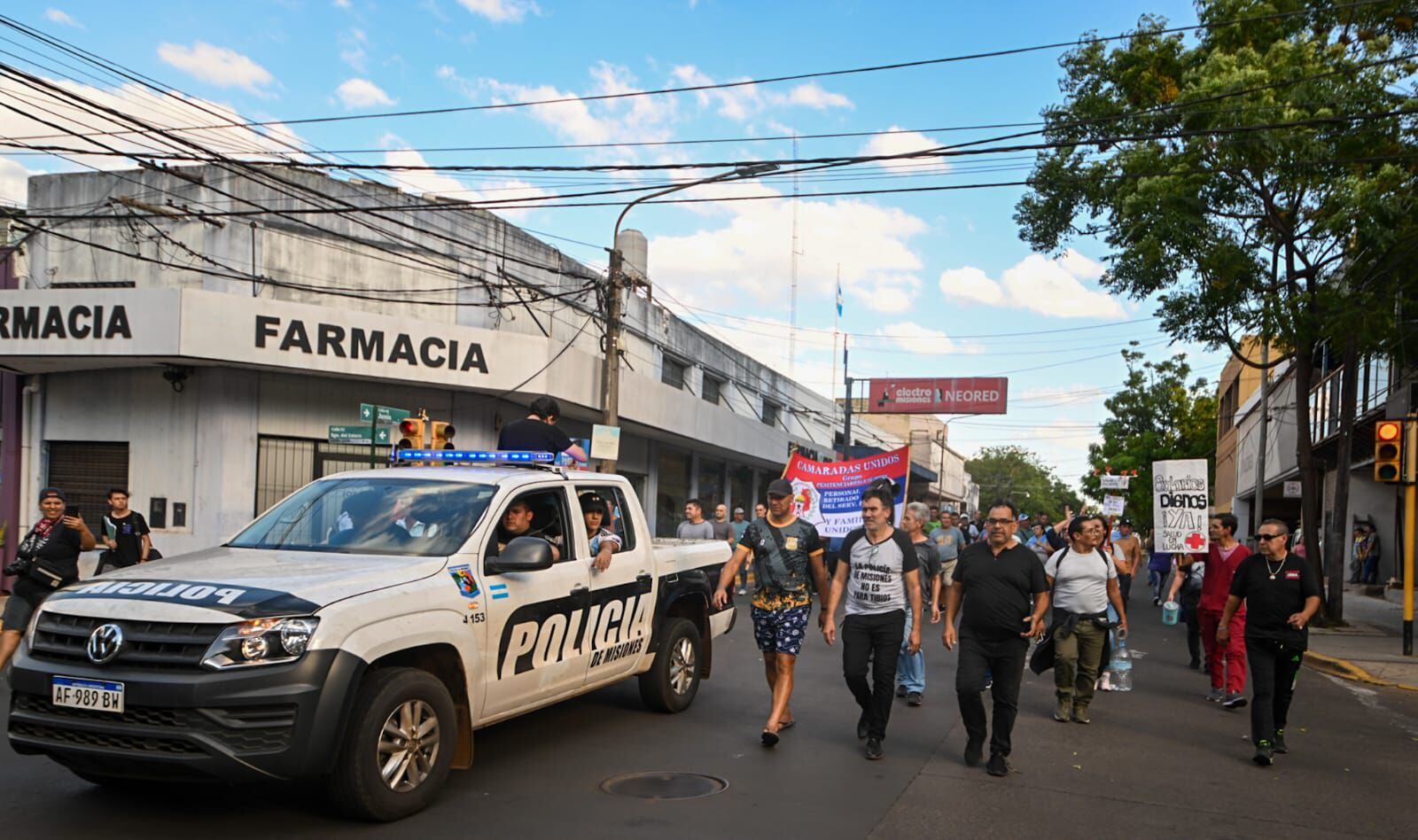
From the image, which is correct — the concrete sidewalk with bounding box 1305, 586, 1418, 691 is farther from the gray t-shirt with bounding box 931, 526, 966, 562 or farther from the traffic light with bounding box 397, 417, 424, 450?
the traffic light with bounding box 397, 417, 424, 450

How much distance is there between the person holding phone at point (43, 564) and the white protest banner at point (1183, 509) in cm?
1317

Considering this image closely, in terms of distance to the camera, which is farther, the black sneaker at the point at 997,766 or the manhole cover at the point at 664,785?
the black sneaker at the point at 997,766

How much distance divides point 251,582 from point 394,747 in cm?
110

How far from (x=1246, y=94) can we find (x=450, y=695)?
49.0 ft

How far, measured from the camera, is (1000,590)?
298 inches

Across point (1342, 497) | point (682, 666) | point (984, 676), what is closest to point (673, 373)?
point (1342, 497)

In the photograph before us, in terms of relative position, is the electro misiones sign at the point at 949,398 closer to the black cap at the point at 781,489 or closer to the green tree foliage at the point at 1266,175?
the green tree foliage at the point at 1266,175

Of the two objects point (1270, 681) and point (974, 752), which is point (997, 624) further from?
point (1270, 681)

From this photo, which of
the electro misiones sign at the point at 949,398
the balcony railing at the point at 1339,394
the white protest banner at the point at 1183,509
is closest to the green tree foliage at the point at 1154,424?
the electro misiones sign at the point at 949,398

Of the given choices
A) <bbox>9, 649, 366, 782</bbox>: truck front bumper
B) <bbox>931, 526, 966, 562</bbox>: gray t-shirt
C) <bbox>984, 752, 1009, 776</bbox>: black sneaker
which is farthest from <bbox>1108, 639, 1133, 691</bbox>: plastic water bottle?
<bbox>9, 649, 366, 782</bbox>: truck front bumper

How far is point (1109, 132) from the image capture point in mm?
18703

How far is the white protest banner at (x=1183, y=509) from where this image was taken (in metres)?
15.7

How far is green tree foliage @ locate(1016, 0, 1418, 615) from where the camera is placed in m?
16.1

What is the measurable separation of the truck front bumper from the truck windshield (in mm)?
1293
